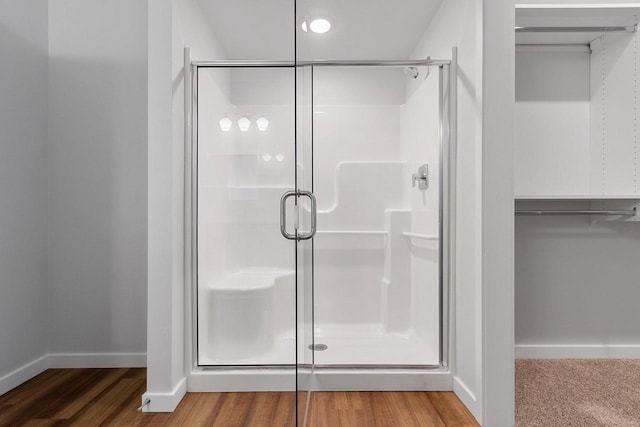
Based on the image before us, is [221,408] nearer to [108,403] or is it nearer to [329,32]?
[108,403]

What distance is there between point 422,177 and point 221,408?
68.7 inches

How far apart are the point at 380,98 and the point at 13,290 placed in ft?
8.14

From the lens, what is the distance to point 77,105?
262 cm

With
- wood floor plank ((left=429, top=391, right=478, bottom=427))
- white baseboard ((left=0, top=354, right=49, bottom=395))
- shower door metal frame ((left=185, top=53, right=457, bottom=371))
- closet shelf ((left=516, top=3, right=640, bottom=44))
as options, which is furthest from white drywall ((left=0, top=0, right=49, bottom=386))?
closet shelf ((left=516, top=3, right=640, bottom=44))

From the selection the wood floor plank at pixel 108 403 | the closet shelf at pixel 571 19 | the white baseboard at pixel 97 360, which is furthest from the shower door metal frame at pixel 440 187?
the white baseboard at pixel 97 360

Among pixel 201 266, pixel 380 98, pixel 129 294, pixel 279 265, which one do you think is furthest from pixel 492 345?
pixel 129 294

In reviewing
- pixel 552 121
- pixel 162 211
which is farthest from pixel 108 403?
pixel 552 121

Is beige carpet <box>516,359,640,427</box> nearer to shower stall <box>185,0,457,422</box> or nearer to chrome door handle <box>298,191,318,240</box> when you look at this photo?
shower stall <box>185,0,457,422</box>

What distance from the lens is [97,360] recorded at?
2619mm

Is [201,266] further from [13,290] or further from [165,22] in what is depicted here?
[165,22]

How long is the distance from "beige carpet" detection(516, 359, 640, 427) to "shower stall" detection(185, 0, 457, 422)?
0.45m

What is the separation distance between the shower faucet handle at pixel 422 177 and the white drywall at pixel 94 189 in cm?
173

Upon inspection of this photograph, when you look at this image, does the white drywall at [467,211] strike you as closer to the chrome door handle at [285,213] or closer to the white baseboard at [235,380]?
the chrome door handle at [285,213]

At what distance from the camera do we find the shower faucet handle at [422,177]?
2.64m
